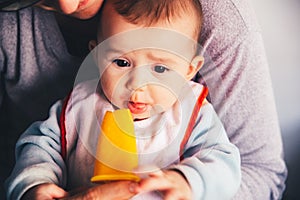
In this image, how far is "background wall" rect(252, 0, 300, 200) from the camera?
0.65m

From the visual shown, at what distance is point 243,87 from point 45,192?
0.91ft

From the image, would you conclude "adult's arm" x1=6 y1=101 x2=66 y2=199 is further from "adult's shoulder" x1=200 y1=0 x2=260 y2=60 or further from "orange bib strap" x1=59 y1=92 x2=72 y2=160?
"adult's shoulder" x1=200 y1=0 x2=260 y2=60

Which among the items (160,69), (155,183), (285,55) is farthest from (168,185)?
(285,55)

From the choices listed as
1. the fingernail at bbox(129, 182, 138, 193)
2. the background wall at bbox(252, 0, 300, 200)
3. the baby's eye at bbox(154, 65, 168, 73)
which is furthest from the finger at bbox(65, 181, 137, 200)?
the background wall at bbox(252, 0, 300, 200)

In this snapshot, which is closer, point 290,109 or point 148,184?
point 148,184

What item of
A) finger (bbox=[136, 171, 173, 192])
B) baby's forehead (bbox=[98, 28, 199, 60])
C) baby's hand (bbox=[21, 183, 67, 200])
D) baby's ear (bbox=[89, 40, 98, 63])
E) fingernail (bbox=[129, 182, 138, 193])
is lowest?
baby's hand (bbox=[21, 183, 67, 200])

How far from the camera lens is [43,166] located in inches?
22.9

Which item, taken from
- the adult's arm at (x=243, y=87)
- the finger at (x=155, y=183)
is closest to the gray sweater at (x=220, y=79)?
the adult's arm at (x=243, y=87)

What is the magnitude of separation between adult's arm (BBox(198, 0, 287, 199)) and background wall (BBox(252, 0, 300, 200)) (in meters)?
0.01

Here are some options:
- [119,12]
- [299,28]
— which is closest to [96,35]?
[119,12]

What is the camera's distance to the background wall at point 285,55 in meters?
0.65

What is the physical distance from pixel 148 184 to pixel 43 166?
13cm

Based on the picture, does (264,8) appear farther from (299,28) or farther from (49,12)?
(49,12)

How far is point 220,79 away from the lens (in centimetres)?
62
